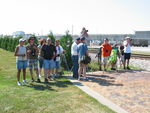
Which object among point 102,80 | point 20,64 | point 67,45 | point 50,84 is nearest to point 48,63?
point 50,84

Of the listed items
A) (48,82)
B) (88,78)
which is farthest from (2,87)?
(88,78)

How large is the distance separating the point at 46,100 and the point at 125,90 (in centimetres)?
295

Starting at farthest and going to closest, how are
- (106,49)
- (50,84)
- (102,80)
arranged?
(106,49) → (102,80) → (50,84)

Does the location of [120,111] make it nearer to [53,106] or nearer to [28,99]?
[53,106]

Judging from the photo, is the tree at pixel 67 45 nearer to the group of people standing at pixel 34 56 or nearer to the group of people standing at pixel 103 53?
the group of people standing at pixel 103 53

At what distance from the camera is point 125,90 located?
7992 mm

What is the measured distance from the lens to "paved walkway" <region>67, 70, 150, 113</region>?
20.8 ft

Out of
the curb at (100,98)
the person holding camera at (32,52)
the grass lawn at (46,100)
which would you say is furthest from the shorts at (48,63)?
the curb at (100,98)

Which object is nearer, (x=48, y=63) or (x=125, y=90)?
(x=125, y=90)

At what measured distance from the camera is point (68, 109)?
588cm

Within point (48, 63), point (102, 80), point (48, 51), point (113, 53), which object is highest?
point (48, 51)

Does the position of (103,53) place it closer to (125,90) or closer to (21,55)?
(125,90)

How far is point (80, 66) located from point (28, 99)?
145 inches

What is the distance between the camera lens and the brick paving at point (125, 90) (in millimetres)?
6349
